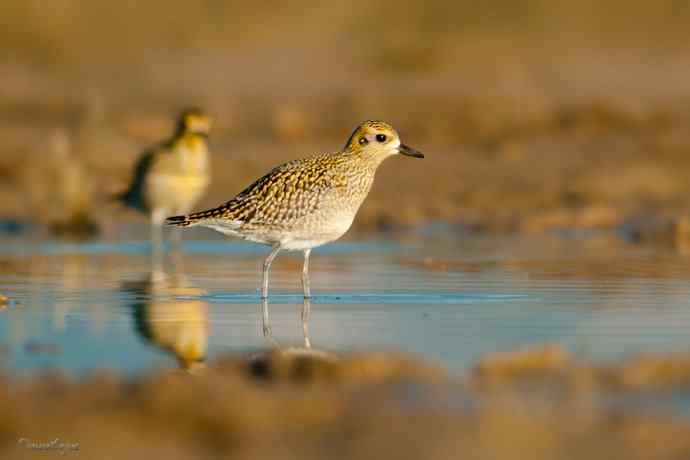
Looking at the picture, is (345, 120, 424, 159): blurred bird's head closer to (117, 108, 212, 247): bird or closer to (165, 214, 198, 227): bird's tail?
(165, 214, 198, 227): bird's tail

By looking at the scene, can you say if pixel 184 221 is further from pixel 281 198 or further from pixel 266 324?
pixel 266 324

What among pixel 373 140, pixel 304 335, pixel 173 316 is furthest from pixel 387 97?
pixel 304 335

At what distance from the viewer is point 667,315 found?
35.1 ft

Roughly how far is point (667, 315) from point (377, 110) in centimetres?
1722

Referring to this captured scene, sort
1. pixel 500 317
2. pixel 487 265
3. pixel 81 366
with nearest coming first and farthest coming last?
pixel 81 366 < pixel 500 317 < pixel 487 265

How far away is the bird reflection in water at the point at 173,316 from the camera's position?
30.6ft

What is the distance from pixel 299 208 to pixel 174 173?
7.10m

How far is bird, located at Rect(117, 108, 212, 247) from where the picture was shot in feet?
62.2

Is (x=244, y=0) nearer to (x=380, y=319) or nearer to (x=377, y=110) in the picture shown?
(x=377, y=110)

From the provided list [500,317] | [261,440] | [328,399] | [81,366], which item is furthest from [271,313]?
[261,440]

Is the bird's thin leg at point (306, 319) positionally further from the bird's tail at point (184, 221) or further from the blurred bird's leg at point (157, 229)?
the blurred bird's leg at point (157, 229)

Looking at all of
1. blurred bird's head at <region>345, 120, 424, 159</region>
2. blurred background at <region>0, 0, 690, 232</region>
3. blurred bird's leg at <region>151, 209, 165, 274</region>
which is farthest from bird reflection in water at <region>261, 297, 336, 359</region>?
blurred background at <region>0, 0, 690, 232</region>

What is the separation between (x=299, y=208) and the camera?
40.0 ft

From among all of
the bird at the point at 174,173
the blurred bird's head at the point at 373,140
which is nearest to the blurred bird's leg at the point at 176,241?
the bird at the point at 174,173
